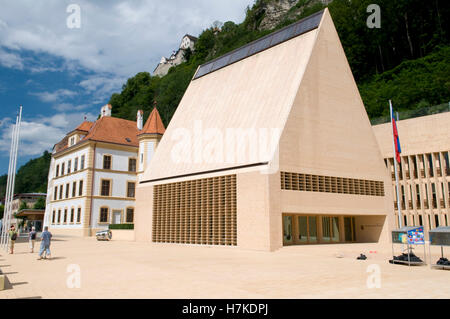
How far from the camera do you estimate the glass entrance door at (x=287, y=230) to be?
21.9 metres

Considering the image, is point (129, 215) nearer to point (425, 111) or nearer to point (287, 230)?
point (287, 230)

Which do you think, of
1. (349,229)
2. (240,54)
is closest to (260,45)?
(240,54)

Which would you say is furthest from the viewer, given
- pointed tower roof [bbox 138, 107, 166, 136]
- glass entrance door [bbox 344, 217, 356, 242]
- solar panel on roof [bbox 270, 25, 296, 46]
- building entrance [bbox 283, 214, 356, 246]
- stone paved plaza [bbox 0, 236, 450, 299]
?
pointed tower roof [bbox 138, 107, 166, 136]

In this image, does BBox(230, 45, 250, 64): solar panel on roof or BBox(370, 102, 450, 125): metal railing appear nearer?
BBox(370, 102, 450, 125): metal railing

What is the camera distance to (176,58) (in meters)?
127

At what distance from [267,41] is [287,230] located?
1488 cm

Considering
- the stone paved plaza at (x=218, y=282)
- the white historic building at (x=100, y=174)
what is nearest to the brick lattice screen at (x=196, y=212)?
the stone paved plaza at (x=218, y=282)

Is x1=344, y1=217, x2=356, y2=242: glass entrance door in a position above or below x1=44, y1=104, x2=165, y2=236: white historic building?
below

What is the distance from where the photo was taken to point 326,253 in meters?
18.2

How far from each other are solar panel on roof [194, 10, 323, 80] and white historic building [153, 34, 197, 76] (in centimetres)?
9214

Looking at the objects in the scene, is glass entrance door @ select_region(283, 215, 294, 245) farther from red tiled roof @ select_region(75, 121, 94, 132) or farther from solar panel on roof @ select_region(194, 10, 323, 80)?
red tiled roof @ select_region(75, 121, 94, 132)

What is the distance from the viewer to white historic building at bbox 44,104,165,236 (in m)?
40.2

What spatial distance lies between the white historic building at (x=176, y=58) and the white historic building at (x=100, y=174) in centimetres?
8164

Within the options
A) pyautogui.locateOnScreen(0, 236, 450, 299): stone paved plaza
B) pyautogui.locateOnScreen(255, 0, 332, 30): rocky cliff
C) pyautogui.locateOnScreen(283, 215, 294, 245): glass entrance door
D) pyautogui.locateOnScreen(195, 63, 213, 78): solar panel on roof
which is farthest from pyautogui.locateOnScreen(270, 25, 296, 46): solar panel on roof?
pyautogui.locateOnScreen(255, 0, 332, 30): rocky cliff
